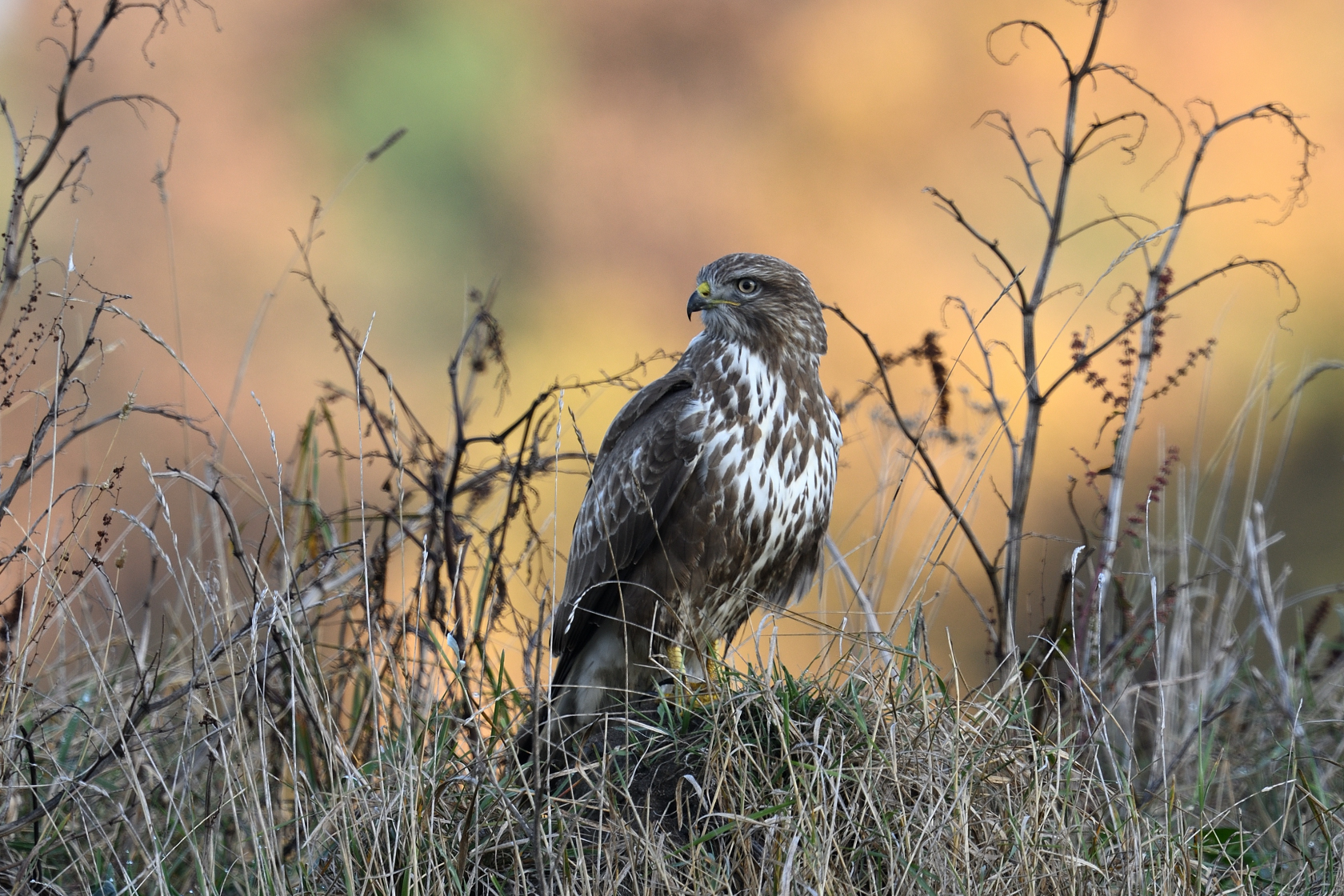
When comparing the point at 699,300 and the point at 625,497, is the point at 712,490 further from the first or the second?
the point at 699,300

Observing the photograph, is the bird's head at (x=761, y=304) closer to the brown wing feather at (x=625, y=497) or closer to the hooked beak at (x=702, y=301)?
the hooked beak at (x=702, y=301)

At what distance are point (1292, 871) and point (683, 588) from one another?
151 centimetres

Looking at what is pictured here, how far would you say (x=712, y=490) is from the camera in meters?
2.99

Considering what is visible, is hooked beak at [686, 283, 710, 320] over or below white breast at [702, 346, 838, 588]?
over

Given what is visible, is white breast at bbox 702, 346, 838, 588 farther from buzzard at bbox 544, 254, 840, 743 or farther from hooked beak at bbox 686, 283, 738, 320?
hooked beak at bbox 686, 283, 738, 320

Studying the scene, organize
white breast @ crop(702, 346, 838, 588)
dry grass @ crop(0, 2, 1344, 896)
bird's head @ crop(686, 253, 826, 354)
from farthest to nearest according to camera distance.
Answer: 1. bird's head @ crop(686, 253, 826, 354)
2. white breast @ crop(702, 346, 838, 588)
3. dry grass @ crop(0, 2, 1344, 896)

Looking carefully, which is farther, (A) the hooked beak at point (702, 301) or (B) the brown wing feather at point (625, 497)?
(A) the hooked beak at point (702, 301)

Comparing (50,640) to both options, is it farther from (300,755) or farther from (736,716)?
(736,716)

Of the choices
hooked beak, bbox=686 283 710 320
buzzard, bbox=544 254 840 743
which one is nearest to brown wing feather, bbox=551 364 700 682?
buzzard, bbox=544 254 840 743

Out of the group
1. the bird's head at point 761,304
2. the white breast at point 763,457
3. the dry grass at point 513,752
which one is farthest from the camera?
the bird's head at point 761,304

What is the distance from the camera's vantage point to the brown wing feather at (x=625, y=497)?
3027 millimetres

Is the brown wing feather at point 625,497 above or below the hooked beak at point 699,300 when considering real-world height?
below

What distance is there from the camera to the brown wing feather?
9.93ft

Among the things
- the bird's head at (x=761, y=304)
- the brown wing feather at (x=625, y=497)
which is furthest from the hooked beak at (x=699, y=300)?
the brown wing feather at (x=625, y=497)
